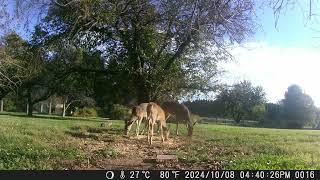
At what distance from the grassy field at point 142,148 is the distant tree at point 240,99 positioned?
3.34 feet

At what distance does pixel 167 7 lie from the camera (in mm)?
17516

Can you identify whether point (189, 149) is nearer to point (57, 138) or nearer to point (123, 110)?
point (57, 138)

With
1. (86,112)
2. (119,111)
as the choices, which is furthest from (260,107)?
(86,112)

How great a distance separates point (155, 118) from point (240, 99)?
3263mm

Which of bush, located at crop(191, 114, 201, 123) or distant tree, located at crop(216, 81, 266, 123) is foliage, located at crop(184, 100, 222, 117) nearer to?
bush, located at crop(191, 114, 201, 123)

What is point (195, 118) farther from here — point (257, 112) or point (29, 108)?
point (29, 108)

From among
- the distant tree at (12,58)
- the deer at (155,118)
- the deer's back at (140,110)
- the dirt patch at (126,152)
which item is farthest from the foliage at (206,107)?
the distant tree at (12,58)

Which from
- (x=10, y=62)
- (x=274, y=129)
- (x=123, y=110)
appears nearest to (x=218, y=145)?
(x=274, y=129)

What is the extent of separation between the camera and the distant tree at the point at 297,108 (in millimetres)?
17156

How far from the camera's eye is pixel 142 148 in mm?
17250

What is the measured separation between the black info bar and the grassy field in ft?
3.22

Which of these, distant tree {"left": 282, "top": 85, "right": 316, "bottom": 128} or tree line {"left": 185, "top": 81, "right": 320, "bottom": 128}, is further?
tree line {"left": 185, "top": 81, "right": 320, "bottom": 128}

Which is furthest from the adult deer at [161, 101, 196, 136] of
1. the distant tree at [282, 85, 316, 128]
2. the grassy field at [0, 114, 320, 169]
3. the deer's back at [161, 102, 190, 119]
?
the distant tree at [282, 85, 316, 128]

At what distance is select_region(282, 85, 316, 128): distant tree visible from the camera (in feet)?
56.3
